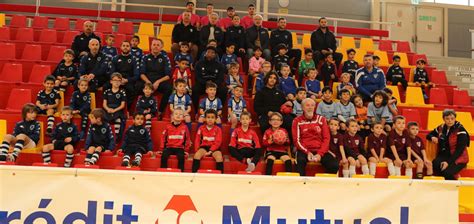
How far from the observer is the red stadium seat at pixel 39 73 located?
26.5 ft

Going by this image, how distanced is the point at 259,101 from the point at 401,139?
2311mm

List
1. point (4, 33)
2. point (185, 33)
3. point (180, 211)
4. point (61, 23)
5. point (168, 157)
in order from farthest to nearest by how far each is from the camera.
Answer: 1. point (61, 23)
2. point (4, 33)
3. point (185, 33)
4. point (168, 157)
5. point (180, 211)

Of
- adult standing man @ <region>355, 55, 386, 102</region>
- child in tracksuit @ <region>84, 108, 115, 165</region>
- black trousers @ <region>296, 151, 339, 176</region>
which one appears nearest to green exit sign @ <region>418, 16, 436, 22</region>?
adult standing man @ <region>355, 55, 386, 102</region>

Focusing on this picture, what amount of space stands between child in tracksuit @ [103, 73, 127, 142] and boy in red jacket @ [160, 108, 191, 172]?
2.76 ft

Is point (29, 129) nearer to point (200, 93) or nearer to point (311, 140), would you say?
point (200, 93)

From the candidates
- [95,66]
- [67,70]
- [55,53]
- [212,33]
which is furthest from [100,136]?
[212,33]

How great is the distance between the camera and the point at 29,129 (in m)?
6.38

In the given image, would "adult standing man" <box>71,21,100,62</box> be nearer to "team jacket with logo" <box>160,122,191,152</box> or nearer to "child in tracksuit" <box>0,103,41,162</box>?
"child in tracksuit" <box>0,103,41,162</box>

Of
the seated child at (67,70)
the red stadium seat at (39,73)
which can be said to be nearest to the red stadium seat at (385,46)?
the seated child at (67,70)

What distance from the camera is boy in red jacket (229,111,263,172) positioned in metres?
6.36

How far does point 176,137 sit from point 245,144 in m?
1.02

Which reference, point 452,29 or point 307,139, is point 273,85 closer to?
point 307,139

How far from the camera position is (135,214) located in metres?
3.16

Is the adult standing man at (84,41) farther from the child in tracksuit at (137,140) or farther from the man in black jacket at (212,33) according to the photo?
the child in tracksuit at (137,140)
